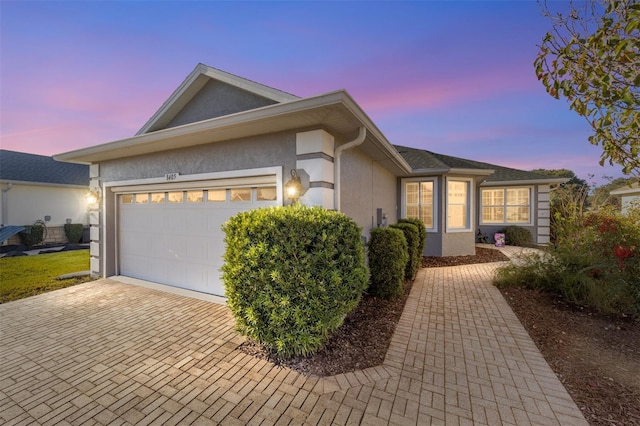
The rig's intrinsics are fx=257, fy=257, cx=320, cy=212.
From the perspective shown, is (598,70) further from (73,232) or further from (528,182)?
(73,232)

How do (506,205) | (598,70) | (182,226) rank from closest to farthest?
(598,70), (182,226), (506,205)

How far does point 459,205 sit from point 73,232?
19.4 meters

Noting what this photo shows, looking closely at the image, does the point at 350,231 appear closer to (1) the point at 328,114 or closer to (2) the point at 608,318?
(1) the point at 328,114

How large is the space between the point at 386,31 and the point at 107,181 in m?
8.10

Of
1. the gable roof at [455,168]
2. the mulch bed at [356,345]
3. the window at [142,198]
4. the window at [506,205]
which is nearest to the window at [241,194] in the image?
the mulch bed at [356,345]

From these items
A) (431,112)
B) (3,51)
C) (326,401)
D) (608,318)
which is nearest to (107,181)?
(3,51)

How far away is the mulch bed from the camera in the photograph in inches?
120

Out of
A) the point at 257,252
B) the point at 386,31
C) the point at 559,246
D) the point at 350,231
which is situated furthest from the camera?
the point at 386,31

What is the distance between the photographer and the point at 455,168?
930 centimetres

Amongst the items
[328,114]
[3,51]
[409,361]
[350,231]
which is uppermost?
[3,51]

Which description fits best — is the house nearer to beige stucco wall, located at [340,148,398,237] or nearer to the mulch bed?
beige stucco wall, located at [340,148,398,237]

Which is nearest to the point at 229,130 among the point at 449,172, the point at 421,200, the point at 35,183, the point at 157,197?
the point at 157,197

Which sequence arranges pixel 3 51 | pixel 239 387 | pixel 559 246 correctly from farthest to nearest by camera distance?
pixel 559 246
pixel 3 51
pixel 239 387

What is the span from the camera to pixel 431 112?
11758 mm
